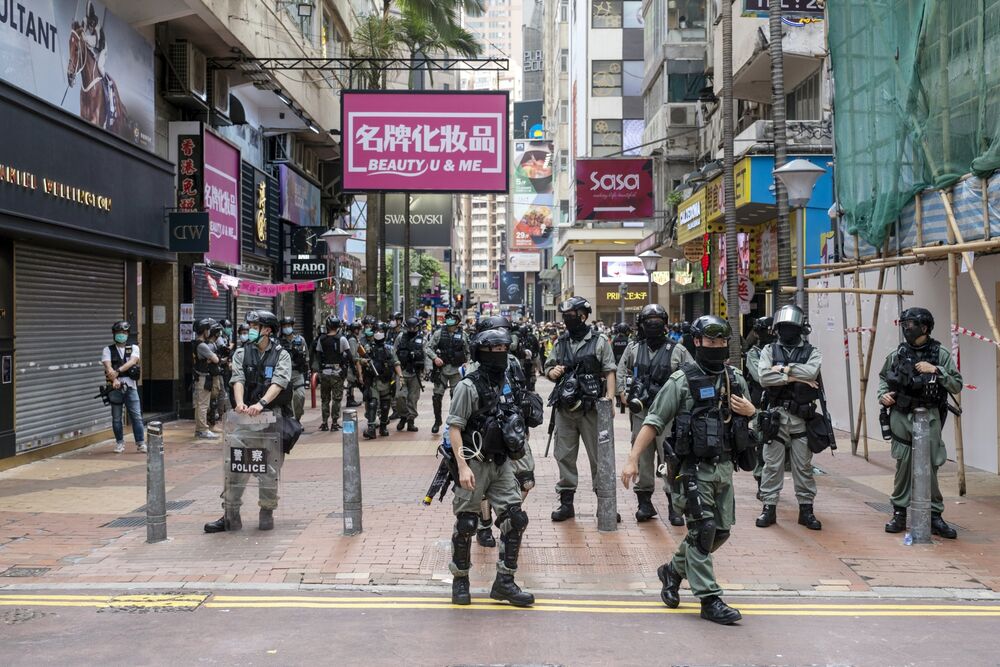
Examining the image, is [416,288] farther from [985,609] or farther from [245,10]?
[985,609]

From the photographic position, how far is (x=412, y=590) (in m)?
6.62

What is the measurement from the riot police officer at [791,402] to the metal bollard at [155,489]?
498cm

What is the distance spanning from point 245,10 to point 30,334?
8.75 metres

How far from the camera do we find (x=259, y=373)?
28.2 feet

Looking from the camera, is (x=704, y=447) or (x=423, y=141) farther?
(x=423, y=141)

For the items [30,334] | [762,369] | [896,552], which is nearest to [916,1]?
[762,369]

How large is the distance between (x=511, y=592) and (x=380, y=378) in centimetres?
884

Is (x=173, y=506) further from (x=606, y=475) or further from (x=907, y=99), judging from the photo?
(x=907, y=99)

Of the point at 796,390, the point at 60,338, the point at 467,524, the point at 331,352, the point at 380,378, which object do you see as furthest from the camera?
the point at 331,352

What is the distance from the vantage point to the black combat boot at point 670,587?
6.19 m

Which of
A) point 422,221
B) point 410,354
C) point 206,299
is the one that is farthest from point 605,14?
point 410,354

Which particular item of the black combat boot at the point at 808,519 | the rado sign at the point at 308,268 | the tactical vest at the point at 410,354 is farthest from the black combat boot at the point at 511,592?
the rado sign at the point at 308,268

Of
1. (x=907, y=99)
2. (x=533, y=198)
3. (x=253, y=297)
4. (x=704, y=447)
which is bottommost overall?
(x=704, y=447)

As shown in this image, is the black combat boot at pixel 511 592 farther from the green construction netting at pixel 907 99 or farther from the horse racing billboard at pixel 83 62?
the horse racing billboard at pixel 83 62
